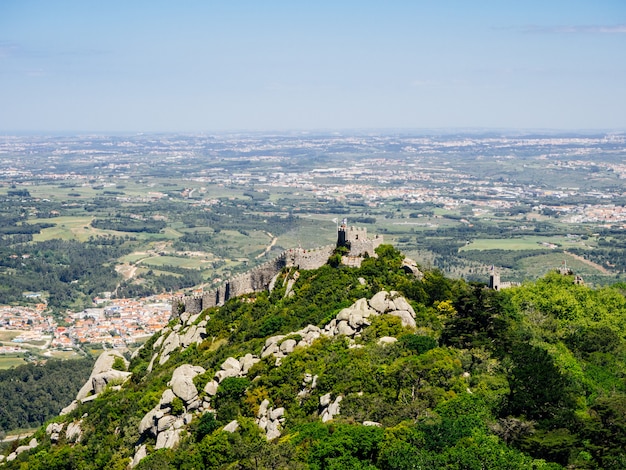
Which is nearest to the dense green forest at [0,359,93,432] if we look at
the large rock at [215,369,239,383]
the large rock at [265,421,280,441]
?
the large rock at [215,369,239,383]

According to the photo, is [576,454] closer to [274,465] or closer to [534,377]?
[534,377]

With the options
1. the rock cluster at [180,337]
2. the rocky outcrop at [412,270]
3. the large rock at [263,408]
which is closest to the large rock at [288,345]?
the large rock at [263,408]

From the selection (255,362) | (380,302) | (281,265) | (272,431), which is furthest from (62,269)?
(272,431)

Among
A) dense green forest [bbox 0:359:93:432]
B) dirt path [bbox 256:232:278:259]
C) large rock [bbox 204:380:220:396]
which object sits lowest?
dirt path [bbox 256:232:278:259]

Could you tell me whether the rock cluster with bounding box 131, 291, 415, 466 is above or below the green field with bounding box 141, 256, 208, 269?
above

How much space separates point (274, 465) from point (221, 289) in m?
28.3

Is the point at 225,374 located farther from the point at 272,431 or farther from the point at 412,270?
the point at 412,270

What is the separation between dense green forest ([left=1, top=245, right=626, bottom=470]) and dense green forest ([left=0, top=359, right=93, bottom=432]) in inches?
1219

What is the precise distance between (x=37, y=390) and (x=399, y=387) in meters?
61.8

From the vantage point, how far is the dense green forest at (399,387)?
2722cm

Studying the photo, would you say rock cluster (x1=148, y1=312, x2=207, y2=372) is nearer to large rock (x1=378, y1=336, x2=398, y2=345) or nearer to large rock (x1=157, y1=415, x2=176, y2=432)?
large rock (x1=157, y1=415, x2=176, y2=432)

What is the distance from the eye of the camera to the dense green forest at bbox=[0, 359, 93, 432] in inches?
3174

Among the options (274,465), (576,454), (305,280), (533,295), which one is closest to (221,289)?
(305,280)

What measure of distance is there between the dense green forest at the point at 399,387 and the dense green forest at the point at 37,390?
31.0 metres
